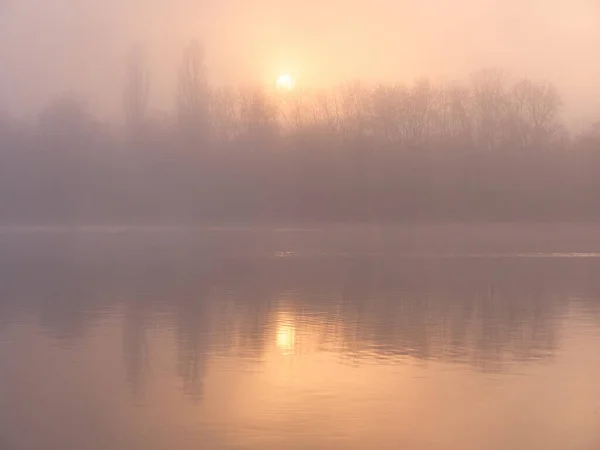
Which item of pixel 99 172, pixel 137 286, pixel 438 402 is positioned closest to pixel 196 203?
pixel 99 172

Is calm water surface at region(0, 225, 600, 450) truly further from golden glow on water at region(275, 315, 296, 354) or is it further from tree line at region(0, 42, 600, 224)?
tree line at region(0, 42, 600, 224)

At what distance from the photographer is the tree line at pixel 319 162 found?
33.9 m

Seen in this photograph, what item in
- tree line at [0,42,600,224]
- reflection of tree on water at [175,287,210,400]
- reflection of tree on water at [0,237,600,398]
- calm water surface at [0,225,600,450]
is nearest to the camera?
calm water surface at [0,225,600,450]

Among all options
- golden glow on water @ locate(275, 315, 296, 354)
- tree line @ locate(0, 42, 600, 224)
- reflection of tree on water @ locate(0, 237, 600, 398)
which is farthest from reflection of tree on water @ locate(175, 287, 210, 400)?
tree line @ locate(0, 42, 600, 224)

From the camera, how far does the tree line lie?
111 ft

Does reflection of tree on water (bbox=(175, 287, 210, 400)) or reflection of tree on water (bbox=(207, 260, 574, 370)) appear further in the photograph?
reflection of tree on water (bbox=(207, 260, 574, 370))

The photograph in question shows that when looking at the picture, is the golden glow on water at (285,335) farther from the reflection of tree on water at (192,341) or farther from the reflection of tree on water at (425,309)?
the reflection of tree on water at (192,341)

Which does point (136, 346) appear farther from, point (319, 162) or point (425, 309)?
point (319, 162)

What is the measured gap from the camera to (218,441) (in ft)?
18.5

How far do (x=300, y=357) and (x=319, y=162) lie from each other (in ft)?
93.9

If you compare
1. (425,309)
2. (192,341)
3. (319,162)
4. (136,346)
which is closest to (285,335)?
(192,341)

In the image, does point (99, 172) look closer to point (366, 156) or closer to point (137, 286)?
point (366, 156)

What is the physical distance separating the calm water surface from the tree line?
1704cm

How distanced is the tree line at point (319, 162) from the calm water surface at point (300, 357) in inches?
671
